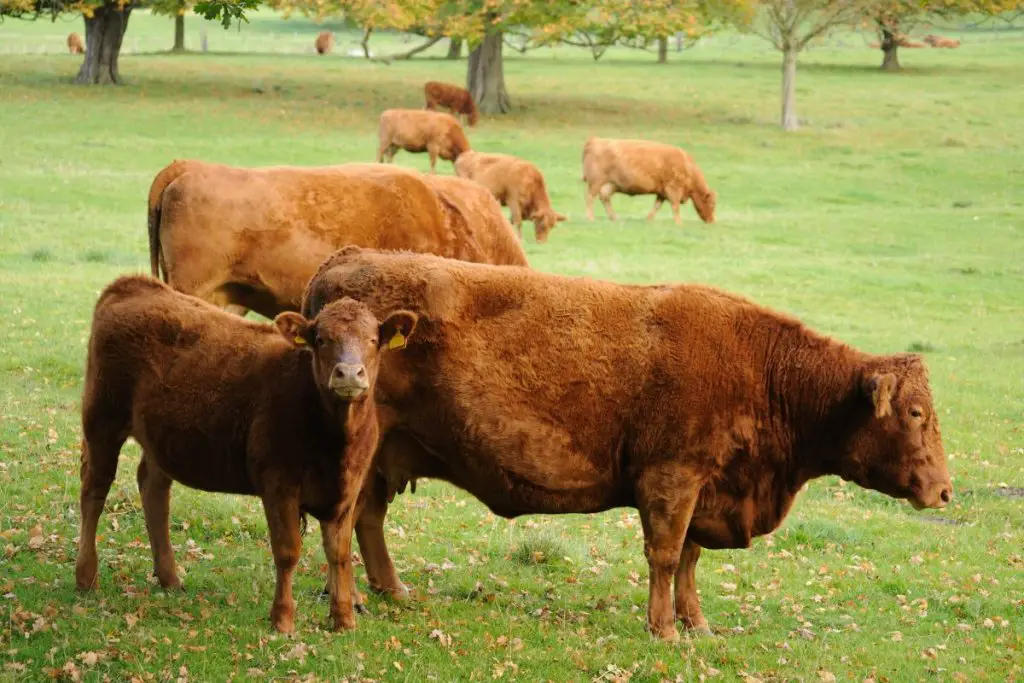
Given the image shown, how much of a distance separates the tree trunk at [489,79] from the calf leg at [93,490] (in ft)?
126

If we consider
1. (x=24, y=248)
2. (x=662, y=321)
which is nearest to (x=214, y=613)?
(x=662, y=321)

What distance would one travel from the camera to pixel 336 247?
1084 centimetres

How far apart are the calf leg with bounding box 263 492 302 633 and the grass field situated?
0.14 m

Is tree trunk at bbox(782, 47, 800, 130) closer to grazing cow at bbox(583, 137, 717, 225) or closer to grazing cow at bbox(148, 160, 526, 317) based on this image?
grazing cow at bbox(583, 137, 717, 225)

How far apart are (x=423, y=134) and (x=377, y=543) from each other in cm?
2834

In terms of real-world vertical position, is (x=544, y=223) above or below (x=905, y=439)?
below

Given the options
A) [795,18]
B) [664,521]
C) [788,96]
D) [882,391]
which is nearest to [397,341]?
[664,521]

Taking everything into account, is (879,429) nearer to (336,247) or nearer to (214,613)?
(214,613)

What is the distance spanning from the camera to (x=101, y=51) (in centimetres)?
4462

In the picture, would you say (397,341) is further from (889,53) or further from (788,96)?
(889,53)

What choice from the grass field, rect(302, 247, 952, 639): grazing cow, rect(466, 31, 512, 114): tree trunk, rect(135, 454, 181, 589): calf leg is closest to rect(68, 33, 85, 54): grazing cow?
the grass field

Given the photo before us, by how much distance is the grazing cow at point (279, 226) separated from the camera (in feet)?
35.4

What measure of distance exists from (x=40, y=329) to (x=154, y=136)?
2057 centimetres

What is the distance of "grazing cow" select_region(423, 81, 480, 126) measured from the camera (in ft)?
141
